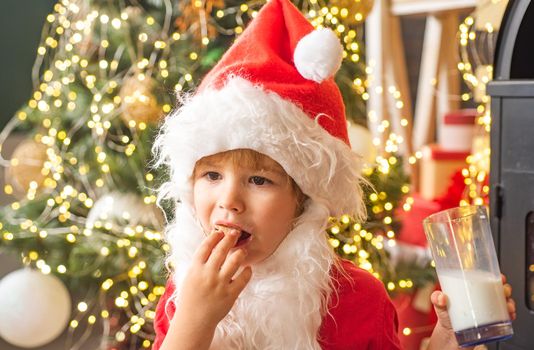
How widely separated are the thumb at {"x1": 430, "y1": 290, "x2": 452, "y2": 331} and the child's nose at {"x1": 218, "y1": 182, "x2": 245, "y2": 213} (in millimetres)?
321

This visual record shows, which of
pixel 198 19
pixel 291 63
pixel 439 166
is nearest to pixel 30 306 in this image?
pixel 198 19

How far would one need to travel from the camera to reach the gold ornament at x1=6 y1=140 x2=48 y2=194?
2.24 m

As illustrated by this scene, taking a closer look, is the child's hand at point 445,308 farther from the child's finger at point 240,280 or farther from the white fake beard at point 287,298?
the child's finger at point 240,280

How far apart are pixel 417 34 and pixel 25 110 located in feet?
6.35

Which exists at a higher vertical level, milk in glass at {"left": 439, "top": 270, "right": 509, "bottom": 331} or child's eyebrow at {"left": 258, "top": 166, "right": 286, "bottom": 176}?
child's eyebrow at {"left": 258, "top": 166, "right": 286, "bottom": 176}

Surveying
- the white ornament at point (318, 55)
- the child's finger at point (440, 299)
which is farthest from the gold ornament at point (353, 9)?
the child's finger at point (440, 299)

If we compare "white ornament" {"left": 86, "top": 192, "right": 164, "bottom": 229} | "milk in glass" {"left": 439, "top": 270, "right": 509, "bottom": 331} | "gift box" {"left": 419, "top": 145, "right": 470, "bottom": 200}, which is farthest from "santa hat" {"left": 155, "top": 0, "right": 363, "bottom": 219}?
"gift box" {"left": 419, "top": 145, "right": 470, "bottom": 200}

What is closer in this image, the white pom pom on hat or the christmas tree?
the white pom pom on hat

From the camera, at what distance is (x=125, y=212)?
207cm

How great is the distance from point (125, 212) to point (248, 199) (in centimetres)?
101

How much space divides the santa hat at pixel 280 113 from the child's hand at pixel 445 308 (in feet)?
0.70

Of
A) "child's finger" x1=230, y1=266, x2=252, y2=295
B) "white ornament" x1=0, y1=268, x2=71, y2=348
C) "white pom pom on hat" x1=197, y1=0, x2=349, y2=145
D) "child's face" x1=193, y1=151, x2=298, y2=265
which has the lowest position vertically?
"white ornament" x1=0, y1=268, x2=71, y2=348

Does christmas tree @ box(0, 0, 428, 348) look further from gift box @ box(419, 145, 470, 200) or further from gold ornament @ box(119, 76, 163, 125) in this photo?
gift box @ box(419, 145, 470, 200)

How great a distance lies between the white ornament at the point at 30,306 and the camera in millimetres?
2072
